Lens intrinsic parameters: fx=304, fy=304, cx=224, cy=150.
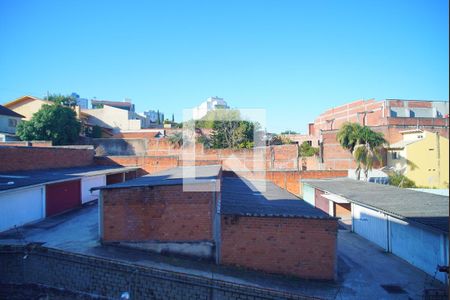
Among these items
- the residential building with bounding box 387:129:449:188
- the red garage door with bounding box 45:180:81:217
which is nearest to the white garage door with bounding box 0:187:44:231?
the red garage door with bounding box 45:180:81:217

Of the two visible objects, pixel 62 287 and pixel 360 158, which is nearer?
pixel 62 287

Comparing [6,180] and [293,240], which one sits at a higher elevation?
[6,180]

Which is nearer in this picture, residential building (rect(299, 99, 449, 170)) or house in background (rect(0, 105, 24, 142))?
residential building (rect(299, 99, 449, 170))

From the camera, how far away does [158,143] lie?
28297mm

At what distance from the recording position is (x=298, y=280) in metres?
8.28

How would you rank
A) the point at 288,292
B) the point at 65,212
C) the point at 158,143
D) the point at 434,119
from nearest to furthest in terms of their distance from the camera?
the point at 288,292 < the point at 65,212 < the point at 158,143 < the point at 434,119

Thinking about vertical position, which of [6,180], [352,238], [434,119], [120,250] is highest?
[434,119]

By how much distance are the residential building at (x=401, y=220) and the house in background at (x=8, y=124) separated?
28.1 meters

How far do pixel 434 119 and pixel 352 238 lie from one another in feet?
92.2

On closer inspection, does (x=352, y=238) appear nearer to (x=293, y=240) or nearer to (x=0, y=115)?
(x=293, y=240)

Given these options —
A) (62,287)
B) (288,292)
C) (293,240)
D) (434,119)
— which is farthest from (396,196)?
(434,119)

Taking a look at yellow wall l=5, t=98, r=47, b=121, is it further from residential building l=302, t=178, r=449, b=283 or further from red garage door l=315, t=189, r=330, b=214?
residential building l=302, t=178, r=449, b=283

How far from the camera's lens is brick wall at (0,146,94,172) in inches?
623

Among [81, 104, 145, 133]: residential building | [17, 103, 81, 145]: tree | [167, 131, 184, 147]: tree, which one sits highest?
[81, 104, 145, 133]: residential building
